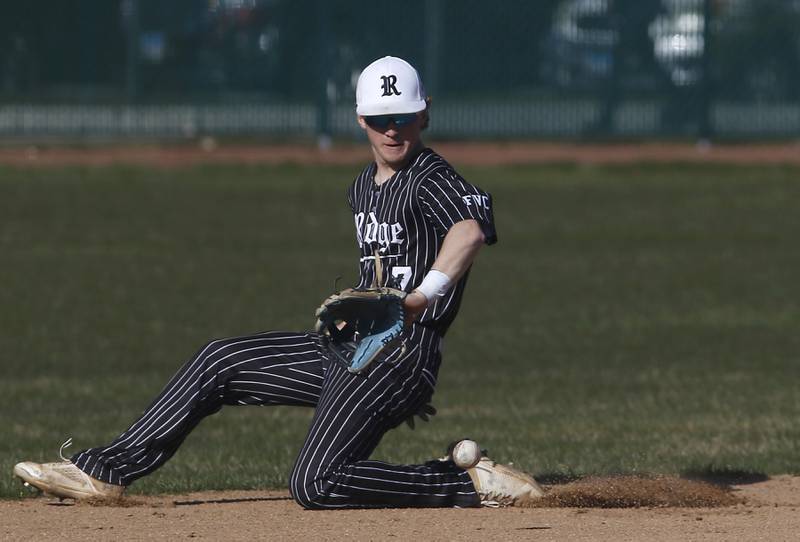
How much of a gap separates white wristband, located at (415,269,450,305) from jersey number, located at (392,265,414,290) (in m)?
0.32

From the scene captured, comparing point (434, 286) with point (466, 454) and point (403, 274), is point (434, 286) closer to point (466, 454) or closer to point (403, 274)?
point (403, 274)

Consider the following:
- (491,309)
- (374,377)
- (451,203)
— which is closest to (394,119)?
(451,203)

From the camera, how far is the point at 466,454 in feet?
20.1

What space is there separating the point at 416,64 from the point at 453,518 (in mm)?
18813

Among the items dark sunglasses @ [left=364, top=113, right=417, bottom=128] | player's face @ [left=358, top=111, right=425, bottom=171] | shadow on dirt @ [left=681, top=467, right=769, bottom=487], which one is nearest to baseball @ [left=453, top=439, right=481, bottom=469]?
player's face @ [left=358, top=111, right=425, bottom=171]

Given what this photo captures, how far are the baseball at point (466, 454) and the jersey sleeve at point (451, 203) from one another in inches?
30.8

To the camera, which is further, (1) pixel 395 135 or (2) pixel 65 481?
(2) pixel 65 481

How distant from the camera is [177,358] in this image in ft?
37.2

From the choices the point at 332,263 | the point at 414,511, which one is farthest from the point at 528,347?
the point at 414,511

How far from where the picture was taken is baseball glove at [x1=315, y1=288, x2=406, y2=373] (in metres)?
5.66

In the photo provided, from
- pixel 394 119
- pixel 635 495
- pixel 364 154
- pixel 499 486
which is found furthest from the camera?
pixel 364 154

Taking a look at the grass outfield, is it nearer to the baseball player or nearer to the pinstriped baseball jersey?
the baseball player

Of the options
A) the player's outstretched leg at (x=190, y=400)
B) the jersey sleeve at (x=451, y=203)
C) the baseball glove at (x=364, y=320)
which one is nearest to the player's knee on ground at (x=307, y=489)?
the player's outstretched leg at (x=190, y=400)

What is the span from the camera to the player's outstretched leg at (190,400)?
6.09m
